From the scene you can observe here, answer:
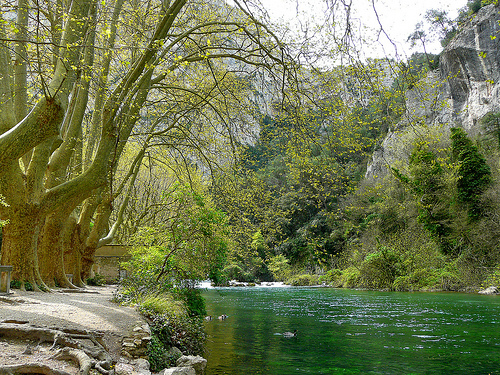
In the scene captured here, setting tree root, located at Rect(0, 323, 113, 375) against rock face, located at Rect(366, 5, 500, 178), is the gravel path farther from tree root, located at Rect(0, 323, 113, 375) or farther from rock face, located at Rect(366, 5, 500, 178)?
rock face, located at Rect(366, 5, 500, 178)

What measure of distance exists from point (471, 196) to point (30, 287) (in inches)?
943

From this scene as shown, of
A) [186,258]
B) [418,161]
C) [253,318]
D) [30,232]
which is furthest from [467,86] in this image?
[30,232]

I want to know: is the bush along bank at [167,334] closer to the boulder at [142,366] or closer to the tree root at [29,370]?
the boulder at [142,366]

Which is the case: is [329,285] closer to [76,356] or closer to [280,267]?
[280,267]

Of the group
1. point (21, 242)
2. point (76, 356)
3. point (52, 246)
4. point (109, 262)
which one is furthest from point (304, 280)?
point (76, 356)

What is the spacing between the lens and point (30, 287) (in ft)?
29.2

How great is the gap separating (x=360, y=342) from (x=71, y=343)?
6.30m

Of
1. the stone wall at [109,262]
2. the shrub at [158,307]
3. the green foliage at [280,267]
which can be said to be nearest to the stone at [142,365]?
the shrub at [158,307]

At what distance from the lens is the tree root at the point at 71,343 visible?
4152 mm

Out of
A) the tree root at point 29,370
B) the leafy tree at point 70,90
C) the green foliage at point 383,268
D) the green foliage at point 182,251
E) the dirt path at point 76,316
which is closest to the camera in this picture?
the tree root at point 29,370

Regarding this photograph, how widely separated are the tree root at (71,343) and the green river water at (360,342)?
235cm

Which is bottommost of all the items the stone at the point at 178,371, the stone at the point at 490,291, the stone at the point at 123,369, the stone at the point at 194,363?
the stone at the point at 490,291

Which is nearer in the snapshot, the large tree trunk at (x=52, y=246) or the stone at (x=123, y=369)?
the stone at (x=123, y=369)

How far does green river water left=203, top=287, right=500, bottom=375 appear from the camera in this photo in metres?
6.61
